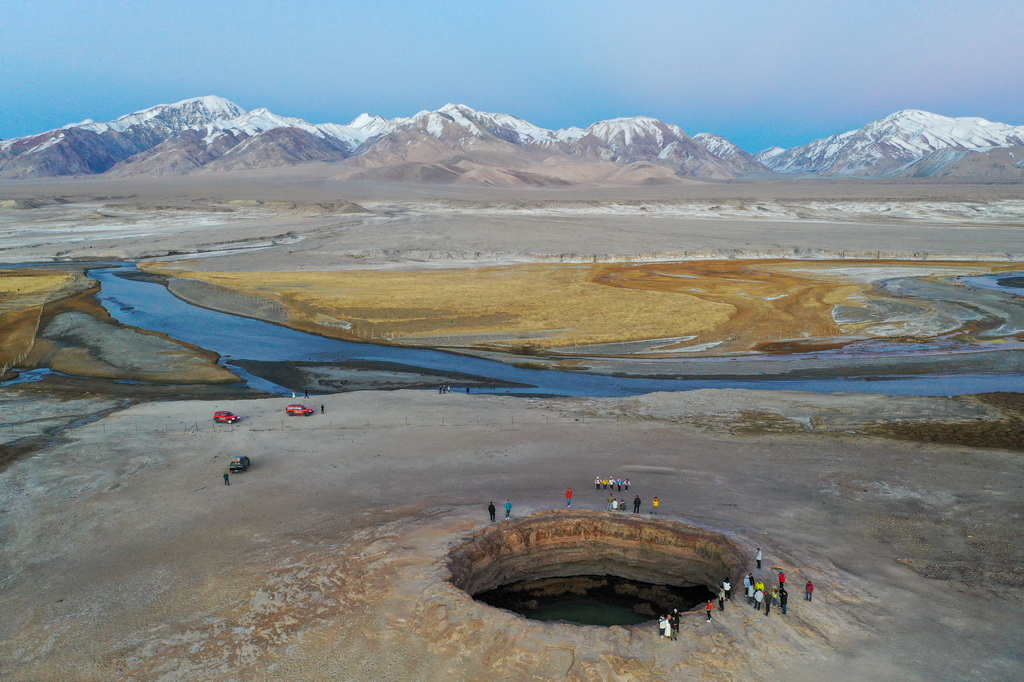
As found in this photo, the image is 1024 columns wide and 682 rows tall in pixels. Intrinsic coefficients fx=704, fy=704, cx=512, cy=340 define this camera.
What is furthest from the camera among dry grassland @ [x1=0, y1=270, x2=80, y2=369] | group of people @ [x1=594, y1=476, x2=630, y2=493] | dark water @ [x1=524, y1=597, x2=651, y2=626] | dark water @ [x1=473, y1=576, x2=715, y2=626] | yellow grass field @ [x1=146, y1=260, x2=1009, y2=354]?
yellow grass field @ [x1=146, y1=260, x2=1009, y2=354]

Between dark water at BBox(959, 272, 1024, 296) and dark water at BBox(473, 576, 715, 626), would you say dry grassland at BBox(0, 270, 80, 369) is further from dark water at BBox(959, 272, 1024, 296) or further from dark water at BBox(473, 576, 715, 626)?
dark water at BBox(959, 272, 1024, 296)

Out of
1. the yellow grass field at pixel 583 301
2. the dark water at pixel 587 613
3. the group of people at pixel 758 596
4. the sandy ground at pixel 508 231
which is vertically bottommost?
the dark water at pixel 587 613

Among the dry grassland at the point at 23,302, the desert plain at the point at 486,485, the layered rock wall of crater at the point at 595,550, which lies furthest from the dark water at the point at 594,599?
the dry grassland at the point at 23,302

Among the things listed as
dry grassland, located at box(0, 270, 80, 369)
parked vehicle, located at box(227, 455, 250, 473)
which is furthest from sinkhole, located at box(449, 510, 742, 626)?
dry grassland, located at box(0, 270, 80, 369)

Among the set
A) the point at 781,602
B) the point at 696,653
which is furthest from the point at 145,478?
the point at 781,602

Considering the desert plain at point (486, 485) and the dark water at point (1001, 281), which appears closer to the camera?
the desert plain at point (486, 485)

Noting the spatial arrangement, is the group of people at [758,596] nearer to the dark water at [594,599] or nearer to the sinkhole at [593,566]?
the sinkhole at [593,566]

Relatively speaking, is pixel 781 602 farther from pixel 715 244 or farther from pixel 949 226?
pixel 949 226
